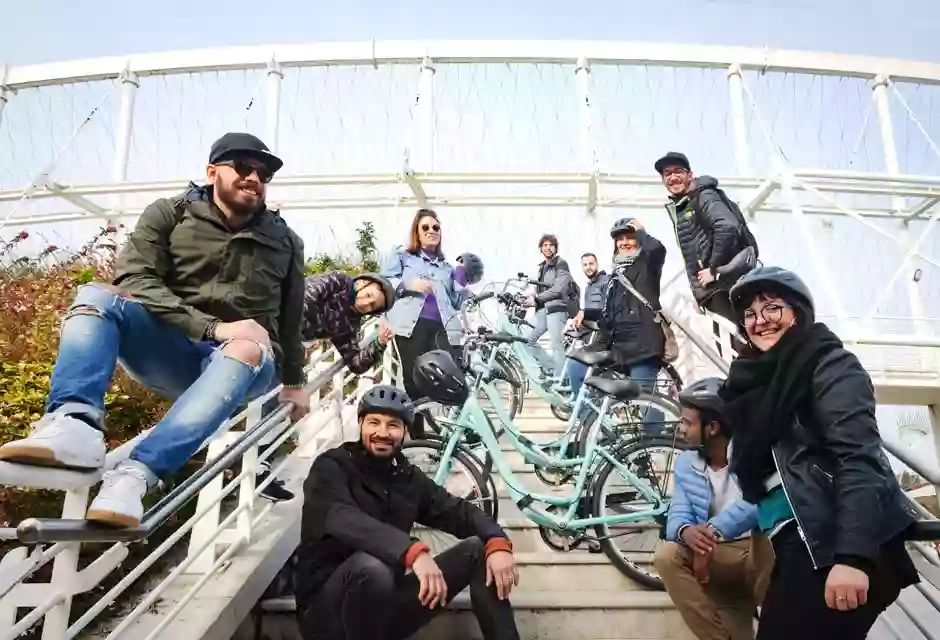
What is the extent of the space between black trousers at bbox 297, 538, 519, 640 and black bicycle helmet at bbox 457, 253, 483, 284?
277cm

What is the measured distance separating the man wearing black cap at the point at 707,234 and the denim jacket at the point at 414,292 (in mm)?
1563

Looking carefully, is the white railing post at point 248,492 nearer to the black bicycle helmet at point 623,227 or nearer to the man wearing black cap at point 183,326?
the man wearing black cap at point 183,326

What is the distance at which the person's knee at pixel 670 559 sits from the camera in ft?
8.35

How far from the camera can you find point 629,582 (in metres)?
3.10

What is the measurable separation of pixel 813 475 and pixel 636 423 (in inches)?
80.3

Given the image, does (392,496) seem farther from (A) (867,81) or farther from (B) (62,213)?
(A) (867,81)

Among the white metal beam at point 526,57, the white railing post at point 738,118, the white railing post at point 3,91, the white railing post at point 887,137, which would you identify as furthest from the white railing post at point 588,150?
the white railing post at point 3,91

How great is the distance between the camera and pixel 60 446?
1.52 meters

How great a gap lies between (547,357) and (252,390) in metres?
4.63

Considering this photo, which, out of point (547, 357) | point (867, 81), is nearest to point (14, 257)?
point (547, 357)

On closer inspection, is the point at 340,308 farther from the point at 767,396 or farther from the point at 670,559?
the point at 767,396

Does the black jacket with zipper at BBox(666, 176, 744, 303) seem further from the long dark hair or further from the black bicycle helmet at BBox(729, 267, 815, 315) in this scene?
the black bicycle helmet at BBox(729, 267, 815, 315)

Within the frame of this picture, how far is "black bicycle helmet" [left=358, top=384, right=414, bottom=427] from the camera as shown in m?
2.51

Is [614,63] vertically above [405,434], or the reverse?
[614,63]
